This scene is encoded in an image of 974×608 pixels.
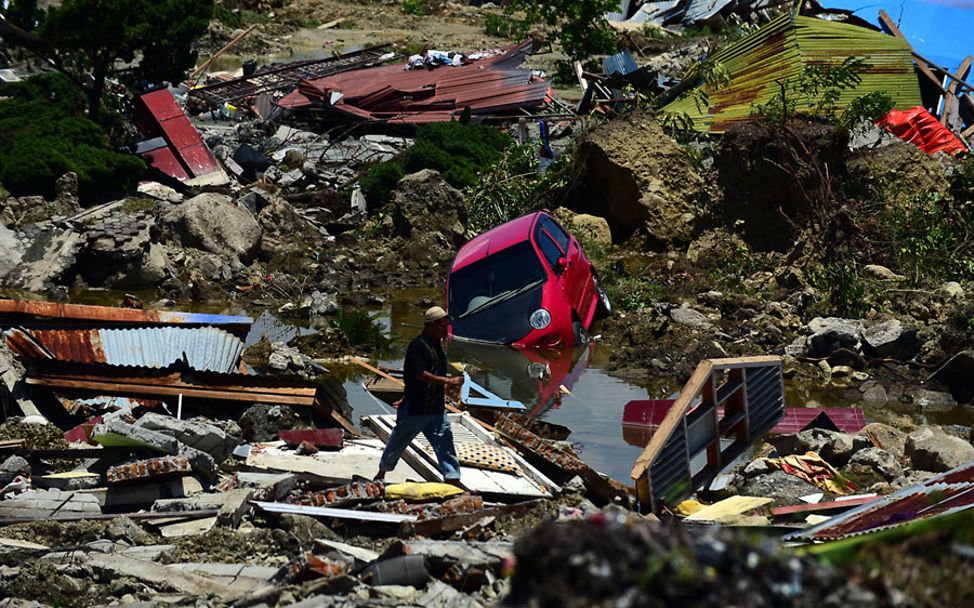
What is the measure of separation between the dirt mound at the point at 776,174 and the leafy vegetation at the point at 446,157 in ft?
15.7

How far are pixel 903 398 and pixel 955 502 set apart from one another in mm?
6201

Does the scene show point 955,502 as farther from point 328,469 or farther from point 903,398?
point 903,398

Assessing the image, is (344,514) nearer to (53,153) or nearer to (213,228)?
(213,228)

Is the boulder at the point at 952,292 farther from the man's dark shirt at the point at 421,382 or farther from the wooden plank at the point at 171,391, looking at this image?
the man's dark shirt at the point at 421,382

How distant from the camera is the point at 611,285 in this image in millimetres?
17562

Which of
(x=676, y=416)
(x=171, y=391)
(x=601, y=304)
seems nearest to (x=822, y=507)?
(x=676, y=416)

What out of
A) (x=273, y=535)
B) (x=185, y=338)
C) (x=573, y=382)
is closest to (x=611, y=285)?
(x=573, y=382)

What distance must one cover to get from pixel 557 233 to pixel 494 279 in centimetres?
157

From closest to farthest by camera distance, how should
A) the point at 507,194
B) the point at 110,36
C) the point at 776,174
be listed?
the point at 776,174 < the point at 507,194 < the point at 110,36

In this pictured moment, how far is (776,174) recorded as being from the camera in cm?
1861

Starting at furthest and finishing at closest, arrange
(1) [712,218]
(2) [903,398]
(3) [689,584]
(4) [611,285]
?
(1) [712,218]
(4) [611,285]
(2) [903,398]
(3) [689,584]

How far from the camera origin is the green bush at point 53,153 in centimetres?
2056

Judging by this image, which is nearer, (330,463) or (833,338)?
(330,463)

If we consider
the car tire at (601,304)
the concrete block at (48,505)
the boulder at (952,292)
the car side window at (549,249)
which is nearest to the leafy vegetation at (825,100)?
the boulder at (952,292)
